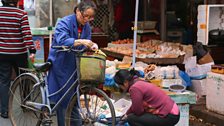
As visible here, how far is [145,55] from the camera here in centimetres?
837

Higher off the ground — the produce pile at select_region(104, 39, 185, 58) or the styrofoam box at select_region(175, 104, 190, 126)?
the produce pile at select_region(104, 39, 185, 58)

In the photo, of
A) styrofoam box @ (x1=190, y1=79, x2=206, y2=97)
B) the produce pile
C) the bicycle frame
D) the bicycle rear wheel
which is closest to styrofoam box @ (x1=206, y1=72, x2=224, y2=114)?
styrofoam box @ (x1=190, y1=79, x2=206, y2=97)

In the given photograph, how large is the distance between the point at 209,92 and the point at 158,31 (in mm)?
5825

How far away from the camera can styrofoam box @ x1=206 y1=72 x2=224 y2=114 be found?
6.88 metres

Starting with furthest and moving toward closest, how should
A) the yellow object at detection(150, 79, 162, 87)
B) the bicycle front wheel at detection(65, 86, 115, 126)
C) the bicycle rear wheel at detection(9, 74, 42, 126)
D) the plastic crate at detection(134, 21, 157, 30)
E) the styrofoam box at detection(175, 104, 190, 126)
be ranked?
the plastic crate at detection(134, 21, 157, 30), the yellow object at detection(150, 79, 162, 87), the styrofoam box at detection(175, 104, 190, 126), the bicycle rear wheel at detection(9, 74, 42, 126), the bicycle front wheel at detection(65, 86, 115, 126)

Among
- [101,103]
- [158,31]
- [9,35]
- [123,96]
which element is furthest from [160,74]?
[158,31]

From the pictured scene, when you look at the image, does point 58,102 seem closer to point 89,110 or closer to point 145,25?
point 89,110

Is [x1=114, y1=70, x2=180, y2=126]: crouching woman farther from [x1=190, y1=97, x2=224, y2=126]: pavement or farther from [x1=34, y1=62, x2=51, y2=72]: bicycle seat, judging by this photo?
[x1=190, y1=97, x2=224, y2=126]: pavement

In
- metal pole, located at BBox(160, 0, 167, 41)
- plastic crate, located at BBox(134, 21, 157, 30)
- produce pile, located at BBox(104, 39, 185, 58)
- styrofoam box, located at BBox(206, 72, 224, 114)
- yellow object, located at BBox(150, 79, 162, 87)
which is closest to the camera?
styrofoam box, located at BBox(206, 72, 224, 114)

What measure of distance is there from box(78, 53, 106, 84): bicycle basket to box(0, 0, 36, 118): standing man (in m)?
2.20

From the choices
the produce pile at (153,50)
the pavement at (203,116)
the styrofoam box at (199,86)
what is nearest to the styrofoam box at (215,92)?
the pavement at (203,116)

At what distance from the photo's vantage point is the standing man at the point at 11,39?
7035mm

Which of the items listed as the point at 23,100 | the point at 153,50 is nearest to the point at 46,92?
the point at 23,100

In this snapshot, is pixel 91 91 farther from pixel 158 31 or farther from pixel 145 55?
pixel 158 31
